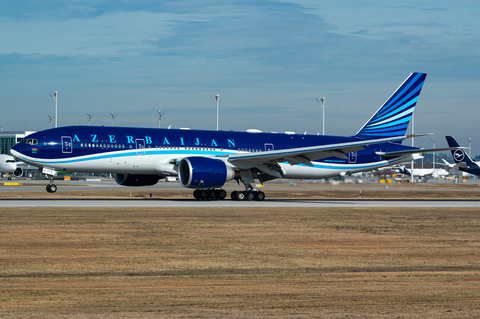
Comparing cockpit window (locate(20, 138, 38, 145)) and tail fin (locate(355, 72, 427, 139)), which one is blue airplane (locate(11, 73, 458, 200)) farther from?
tail fin (locate(355, 72, 427, 139))

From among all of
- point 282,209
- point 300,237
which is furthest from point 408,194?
point 300,237

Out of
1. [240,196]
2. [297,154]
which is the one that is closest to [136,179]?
[240,196]

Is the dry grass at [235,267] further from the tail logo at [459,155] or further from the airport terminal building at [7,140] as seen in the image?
the airport terminal building at [7,140]

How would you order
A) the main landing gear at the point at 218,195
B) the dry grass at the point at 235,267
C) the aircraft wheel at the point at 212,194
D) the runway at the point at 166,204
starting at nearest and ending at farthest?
the dry grass at the point at 235,267
the runway at the point at 166,204
the main landing gear at the point at 218,195
the aircraft wheel at the point at 212,194

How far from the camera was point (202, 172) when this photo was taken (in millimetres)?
34594

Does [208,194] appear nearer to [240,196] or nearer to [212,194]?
[212,194]

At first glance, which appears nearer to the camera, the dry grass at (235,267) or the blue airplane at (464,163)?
the dry grass at (235,267)

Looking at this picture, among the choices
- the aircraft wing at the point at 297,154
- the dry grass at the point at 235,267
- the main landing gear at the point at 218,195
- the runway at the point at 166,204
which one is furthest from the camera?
the main landing gear at the point at 218,195

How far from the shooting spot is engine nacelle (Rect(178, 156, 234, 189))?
3444 centimetres

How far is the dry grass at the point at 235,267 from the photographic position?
364 inches

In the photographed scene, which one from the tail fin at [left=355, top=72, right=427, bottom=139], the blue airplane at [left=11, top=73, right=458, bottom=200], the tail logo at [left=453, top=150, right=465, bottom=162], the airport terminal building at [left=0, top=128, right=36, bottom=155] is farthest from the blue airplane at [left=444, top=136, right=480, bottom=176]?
the airport terminal building at [left=0, top=128, right=36, bottom=155]

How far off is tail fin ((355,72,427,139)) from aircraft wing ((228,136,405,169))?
30.7ft

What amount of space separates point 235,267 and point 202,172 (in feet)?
70.3

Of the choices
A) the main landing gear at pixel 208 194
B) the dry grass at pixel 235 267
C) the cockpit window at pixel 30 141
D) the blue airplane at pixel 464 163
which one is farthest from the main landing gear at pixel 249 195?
the blue airplane at pixel 464 163
